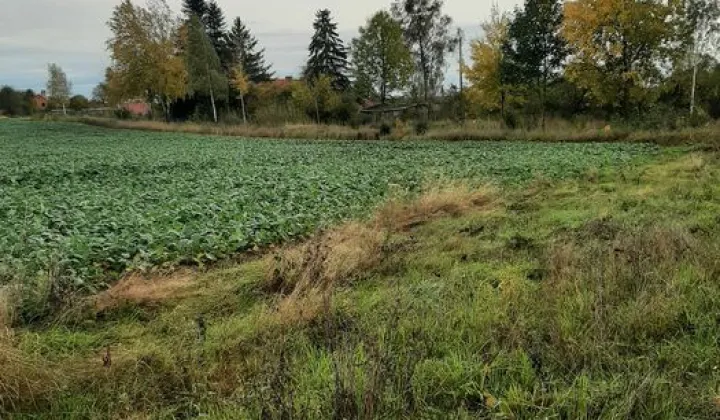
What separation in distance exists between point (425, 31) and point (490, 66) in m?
13.7

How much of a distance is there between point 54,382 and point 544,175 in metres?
12.5

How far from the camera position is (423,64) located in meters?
45.2

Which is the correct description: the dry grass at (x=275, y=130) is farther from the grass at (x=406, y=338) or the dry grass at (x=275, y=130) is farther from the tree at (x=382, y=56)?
the grass at (x=406, y=338)

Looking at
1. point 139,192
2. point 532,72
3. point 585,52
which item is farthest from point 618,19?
point 139,192

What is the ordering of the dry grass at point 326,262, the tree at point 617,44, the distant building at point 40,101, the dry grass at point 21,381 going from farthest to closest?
the distant building at point 40,101 → the tree at point 617,44 → the dry grass at point 326,262 → the dry grass at point 21,381

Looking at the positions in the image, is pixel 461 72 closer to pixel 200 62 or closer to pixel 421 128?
pixel 421 128

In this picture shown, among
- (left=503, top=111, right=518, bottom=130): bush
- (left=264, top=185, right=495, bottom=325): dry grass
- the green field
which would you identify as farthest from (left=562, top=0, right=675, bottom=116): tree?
(left=264, top=185, right=495, bottom=325): dry grass

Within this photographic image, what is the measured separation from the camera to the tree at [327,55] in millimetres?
49938

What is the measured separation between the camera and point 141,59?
1697 inches

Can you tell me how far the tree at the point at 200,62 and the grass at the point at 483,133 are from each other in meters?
7.13

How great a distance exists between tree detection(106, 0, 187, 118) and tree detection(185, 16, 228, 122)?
1.81 meters

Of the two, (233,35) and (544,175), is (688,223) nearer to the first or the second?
(544,175)

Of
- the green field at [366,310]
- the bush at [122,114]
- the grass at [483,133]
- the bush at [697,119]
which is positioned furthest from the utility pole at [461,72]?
the bush at [122,114]

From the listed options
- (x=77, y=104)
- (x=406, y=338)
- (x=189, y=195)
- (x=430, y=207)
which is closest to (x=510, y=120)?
(x=430, y=207)
